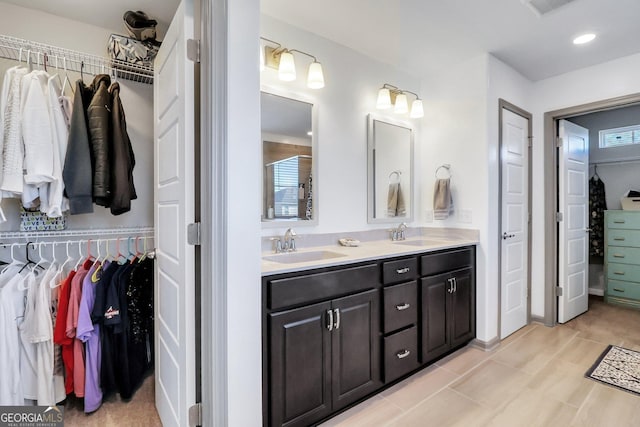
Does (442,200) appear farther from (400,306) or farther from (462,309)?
(400,306)

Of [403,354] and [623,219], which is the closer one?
[403,354]

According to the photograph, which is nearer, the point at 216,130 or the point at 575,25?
the point at 216,130

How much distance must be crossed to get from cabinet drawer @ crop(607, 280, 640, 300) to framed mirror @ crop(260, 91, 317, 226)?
13.4 ft

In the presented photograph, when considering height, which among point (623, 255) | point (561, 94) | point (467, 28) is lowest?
point (623, 255)

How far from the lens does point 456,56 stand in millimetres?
2695

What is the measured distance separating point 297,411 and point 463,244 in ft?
5.91

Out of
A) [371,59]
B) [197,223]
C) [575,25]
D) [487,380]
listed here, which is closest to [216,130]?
[197,223]

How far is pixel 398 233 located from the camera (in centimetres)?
283

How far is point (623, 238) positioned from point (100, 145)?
5.41m

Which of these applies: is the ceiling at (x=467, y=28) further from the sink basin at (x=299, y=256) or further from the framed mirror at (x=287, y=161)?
the sink basin at (x=299, y=256)

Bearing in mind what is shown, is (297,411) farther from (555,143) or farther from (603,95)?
(603,95)

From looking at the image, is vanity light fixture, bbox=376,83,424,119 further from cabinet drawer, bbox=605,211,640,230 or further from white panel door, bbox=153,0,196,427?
cabinet drawer, bbox=605,211,640,230

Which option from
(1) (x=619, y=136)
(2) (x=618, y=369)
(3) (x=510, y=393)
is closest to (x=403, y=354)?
(3) (x=510, y=393)

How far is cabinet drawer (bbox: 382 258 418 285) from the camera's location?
6.42ft
